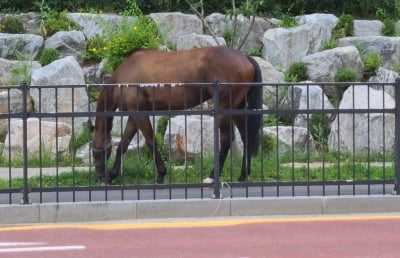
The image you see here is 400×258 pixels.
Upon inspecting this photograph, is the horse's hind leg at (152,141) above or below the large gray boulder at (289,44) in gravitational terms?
below

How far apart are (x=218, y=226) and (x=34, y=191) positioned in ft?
8.11

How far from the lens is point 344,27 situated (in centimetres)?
2364

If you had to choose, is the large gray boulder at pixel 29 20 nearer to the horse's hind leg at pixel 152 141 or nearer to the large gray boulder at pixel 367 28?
the large gray boulder at pixel 367 28

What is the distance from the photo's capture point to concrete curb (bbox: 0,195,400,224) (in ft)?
36.4

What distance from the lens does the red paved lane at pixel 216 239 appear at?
910 cm

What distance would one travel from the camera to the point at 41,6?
23672mm

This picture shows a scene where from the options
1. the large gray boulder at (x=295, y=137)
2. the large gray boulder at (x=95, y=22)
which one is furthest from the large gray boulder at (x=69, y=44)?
the large gray boulder at (x=295, y=137)

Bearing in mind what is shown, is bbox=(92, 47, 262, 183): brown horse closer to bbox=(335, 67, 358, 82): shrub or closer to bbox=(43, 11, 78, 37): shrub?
bbox=(335, 67, 358, 82): shrub

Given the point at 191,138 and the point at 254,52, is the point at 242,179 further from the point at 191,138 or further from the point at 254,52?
the point at 254,52

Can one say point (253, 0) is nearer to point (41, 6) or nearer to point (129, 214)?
point (41, 6)

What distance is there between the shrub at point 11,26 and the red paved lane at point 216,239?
12.9 meters

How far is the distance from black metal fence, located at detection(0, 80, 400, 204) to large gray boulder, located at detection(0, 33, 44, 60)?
2.87 meters

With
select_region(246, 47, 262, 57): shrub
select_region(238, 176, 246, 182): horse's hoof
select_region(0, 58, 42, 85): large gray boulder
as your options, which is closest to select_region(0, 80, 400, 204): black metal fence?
select_region(238, 176, 246, 182): horse's hoof

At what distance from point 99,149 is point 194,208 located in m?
2.99
